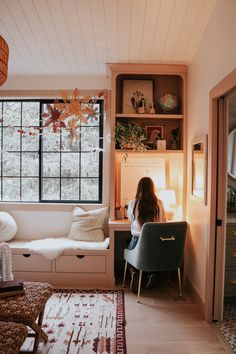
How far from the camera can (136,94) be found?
3.79 m

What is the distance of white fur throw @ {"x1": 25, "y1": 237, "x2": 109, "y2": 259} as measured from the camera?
347 centimetres

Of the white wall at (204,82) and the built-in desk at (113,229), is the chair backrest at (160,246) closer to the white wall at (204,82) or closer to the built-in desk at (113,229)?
the white wall at (204,82)

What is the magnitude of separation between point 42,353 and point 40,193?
2299 mm

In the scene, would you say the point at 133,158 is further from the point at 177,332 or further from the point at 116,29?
the point at 177,332

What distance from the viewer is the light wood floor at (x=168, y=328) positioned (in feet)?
7.57

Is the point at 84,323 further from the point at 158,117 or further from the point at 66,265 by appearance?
the point at 158,117

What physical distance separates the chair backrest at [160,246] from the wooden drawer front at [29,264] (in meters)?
1.14

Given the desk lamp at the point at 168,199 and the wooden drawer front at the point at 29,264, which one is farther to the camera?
the desk lamp at the point at 168,199

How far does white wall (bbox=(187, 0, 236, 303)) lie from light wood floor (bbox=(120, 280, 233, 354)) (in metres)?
0.26

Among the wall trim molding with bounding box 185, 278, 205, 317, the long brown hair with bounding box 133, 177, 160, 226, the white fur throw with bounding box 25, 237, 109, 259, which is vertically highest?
the long brown hair with bounding box 133, 177, 160, 226

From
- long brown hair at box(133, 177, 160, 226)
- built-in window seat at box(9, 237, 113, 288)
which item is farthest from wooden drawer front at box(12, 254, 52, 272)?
long brown hair at box(133, 177, 160, 226)

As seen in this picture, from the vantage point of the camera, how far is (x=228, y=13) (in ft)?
7.37

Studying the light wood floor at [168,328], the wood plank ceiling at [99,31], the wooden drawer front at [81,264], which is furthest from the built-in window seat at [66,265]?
the wood plank ceiling at [99,31]

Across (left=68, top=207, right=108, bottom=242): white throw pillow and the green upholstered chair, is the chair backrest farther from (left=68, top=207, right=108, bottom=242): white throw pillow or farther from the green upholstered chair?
(left=68, top=207, right=108, bottom=242): white throw pillow
